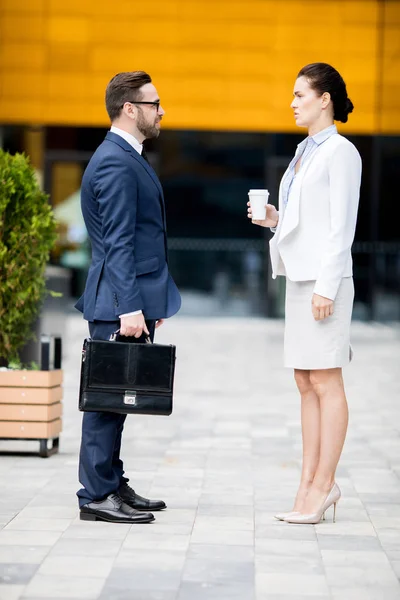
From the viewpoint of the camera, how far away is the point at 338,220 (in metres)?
4.85

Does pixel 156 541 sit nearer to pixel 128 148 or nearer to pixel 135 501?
pixel 135 501

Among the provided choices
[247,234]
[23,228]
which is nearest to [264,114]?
[247,234]

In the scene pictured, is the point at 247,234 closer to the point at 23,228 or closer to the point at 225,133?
the point at 225,133

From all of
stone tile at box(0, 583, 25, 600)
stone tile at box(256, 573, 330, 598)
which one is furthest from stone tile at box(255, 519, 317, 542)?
stone tile at box(0, 583, 25, 600)

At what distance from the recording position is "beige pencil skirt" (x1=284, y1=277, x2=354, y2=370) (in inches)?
195

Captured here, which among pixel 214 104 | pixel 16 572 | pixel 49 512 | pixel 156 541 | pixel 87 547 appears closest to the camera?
pixel 16 572

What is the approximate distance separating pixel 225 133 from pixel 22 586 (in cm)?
1661

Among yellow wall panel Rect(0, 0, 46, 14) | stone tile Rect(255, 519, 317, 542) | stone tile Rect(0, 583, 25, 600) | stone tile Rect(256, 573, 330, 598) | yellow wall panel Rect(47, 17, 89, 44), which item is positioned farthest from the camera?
yellow wall panel Rect(47, 17, 89, 44)

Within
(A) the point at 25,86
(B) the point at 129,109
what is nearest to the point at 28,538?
(B) the point at 129,109

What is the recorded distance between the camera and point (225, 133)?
65.9 ft

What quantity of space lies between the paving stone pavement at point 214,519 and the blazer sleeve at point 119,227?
100cm

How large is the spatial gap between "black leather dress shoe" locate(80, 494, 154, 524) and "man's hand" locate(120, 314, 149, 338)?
2.51 feet

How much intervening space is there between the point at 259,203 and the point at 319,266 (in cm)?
37

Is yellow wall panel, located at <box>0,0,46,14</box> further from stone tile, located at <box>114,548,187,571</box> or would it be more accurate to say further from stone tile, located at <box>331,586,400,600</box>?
stone tile, located at <box>331,586,400,600</box>
